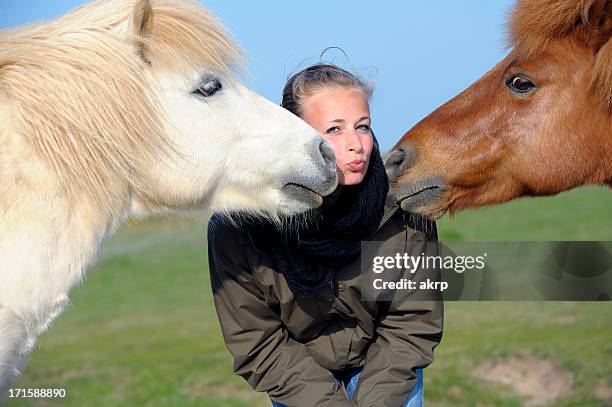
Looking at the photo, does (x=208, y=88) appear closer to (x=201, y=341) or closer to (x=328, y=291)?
(x=328, y=291)

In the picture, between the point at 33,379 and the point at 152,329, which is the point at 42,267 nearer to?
the point at 33,379

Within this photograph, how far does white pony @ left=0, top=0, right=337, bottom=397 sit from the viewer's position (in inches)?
104

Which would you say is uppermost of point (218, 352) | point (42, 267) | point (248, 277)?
point (218, 352)

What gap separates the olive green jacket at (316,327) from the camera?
3473 millimetres

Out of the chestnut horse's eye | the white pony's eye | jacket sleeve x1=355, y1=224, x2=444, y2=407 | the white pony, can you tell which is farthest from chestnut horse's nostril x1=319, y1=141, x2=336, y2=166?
the chestnut horse's eye

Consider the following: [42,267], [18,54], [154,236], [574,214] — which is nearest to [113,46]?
[18,54]

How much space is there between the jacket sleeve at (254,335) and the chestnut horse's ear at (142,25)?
3.32 feet

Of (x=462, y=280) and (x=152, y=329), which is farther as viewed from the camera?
(x=152, y=329)

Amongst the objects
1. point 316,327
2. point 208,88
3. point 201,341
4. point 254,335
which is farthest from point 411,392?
point 201,341

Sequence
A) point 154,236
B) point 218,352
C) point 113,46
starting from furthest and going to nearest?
point 154,236
point 218,352
point 113,46

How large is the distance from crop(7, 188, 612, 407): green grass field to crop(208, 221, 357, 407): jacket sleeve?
21 cm

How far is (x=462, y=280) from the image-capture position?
14.5ft

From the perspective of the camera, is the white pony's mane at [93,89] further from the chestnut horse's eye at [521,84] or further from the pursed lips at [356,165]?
the chestnut horse's eye at [521,84]

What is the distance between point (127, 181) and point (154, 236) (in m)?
19.8
